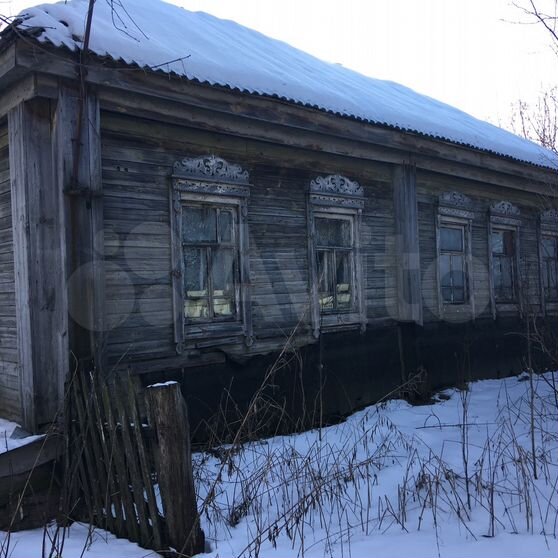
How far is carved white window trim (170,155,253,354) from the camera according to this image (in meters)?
5.48

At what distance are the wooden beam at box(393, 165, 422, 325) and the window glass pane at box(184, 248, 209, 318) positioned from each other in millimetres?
2973

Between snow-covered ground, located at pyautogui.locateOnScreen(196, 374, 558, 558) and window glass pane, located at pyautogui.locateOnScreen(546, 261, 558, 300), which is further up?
window glass pane, located at pyautogui.locateOnScreen(546, 261, 558, 300)

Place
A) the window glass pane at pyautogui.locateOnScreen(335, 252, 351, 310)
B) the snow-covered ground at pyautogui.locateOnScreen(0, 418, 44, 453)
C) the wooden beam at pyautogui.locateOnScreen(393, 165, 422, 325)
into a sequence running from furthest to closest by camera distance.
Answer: the wooden beam at pyautogui.locateOnScreen(393, 165, 422, 325), the window glass pane at pyautogui.locateOnScreen(335, 252, 351, 310), the snow-covered ground at pyautogui.locateOnScreen(0, 418, 44, 453)

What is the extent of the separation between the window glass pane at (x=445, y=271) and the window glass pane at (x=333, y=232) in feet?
6.62

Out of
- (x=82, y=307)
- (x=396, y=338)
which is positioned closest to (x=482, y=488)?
(x=82, y=307)

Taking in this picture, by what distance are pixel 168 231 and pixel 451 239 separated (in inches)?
194

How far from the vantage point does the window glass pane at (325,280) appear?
6.87 meters

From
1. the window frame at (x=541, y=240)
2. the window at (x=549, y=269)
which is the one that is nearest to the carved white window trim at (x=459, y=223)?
the window frame at (x=541, y=240)

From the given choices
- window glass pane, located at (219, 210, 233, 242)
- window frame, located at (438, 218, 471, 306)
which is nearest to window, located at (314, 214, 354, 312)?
window glass pane, located at (219, 210, 233, 242)

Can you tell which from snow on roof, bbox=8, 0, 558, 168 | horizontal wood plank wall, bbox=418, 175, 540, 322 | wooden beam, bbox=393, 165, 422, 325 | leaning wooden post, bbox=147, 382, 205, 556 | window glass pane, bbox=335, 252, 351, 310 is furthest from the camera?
horizontal wood plank wall, bbox=418, 175, 540, 322

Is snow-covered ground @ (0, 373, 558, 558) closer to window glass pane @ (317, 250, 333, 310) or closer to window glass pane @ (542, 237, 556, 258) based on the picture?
window glass pane @ (317, 250, 333, 310)

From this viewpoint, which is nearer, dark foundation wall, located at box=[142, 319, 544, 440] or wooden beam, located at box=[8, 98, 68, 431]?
wooden beam, located at box=[8, 98, 68, 431]

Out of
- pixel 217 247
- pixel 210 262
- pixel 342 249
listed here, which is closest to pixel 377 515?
pixel 210 262

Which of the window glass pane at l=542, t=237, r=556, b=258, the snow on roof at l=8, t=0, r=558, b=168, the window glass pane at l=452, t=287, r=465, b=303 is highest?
the snow on roof at l=8, t=0, r=558, b=168
